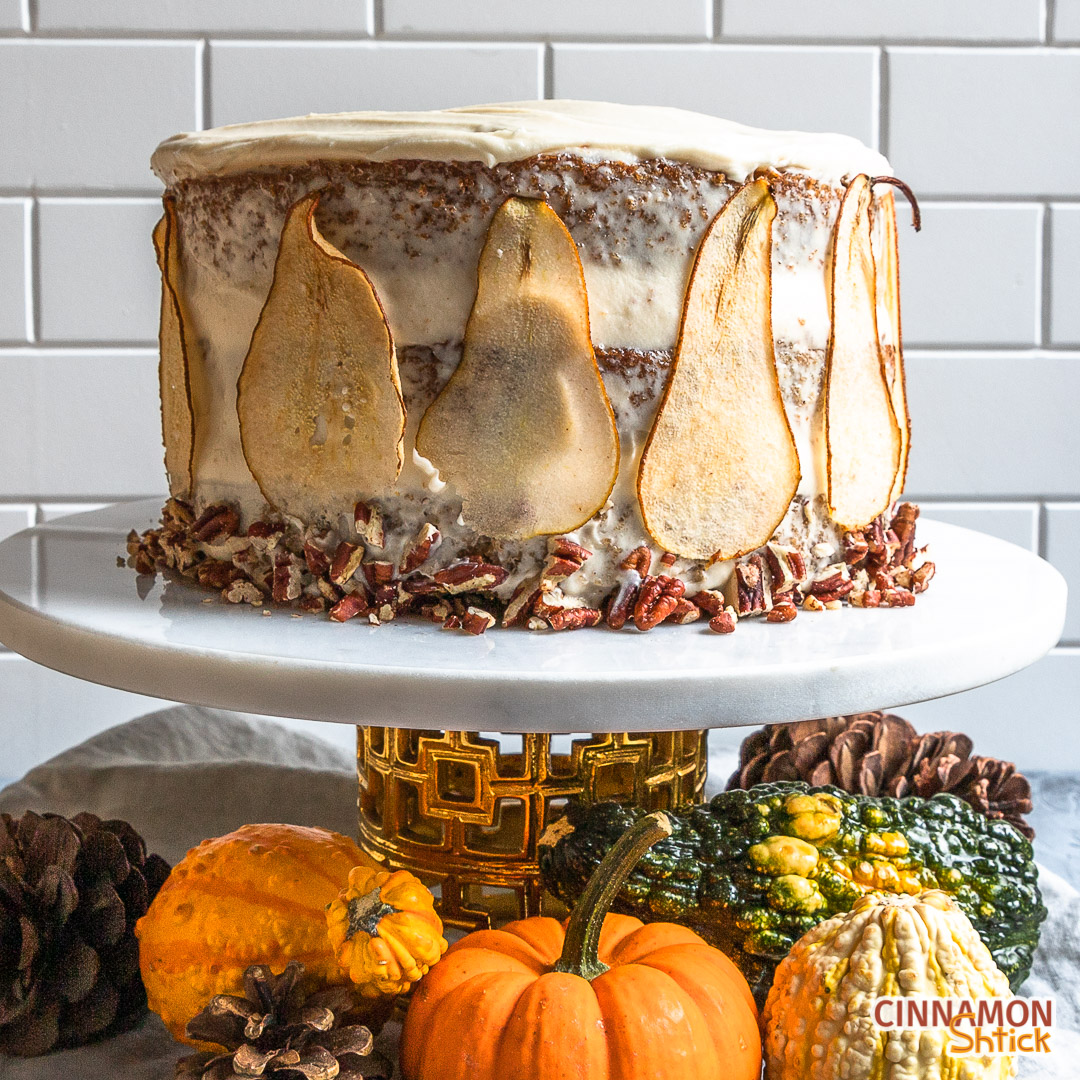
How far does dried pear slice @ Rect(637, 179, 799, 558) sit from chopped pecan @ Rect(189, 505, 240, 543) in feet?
1.02

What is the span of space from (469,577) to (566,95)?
3.19 feet

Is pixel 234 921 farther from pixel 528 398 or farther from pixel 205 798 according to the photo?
pixel 205 798

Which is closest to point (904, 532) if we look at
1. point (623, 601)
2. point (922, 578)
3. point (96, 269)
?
point (922, 578)

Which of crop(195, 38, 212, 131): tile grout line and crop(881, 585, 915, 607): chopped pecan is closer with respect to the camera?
crop(881, 585, 915, 607): chopped pecan

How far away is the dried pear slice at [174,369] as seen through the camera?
958 millimetres

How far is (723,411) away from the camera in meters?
0.84

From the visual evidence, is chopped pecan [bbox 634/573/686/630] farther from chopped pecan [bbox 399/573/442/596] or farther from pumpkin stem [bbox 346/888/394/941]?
pumpkin stem [bbox 346/888/394/941]

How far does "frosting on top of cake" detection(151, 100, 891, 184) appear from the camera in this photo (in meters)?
0.79

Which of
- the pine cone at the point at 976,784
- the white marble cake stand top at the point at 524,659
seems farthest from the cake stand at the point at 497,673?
the pine cone at the point at 976,784

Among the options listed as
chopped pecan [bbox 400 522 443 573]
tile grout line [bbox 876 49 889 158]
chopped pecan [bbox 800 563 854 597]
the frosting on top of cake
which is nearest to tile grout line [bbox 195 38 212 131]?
the frosting on top of cake

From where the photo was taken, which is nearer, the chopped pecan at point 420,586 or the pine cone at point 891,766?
the chopped pecan at point 420,586

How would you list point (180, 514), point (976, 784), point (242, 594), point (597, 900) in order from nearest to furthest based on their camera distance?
1. point (597, 900)
2. point (242, 594)
3. point (180, 514)
4. point (976, 784)

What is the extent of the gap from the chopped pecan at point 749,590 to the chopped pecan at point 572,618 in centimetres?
10

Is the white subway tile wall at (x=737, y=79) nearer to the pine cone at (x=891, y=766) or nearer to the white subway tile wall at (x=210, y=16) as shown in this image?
the white subway tile wall at (x=210, y=16)
